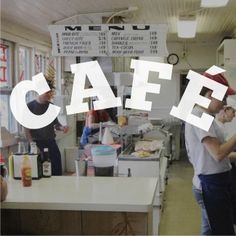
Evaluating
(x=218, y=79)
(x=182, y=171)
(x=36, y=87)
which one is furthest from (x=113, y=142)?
(x=182, y=171)

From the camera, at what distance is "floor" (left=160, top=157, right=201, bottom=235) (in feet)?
13.5

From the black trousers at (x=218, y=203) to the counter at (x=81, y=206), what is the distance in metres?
0.31

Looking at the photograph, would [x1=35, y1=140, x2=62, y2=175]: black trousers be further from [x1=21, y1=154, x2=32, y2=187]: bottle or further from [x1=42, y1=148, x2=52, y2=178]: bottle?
[x1=21, y1=154, x2=32, y2=187]: bottle

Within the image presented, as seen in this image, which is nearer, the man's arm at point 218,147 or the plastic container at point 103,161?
the man's arm at point 218,147

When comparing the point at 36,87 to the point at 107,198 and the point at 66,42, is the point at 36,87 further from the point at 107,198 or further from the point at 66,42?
the point at 107,198

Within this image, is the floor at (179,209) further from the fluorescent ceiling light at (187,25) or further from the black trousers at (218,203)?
the fluorescent ceiling light at (187,25)

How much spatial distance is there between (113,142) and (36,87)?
1527mm

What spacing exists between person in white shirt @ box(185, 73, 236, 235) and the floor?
6.67 ft

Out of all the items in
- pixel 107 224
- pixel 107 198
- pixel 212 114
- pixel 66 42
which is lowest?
pixel 107 224

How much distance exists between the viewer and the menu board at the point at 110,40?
378 centimetres

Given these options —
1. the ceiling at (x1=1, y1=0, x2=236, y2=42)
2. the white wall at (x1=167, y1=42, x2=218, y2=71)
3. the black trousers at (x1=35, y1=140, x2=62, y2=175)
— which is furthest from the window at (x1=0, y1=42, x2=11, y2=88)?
the white wall at (x1=167, y1=42, x2=218, y2=71)

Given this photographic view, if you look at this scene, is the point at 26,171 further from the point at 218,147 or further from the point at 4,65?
the point at 4,65

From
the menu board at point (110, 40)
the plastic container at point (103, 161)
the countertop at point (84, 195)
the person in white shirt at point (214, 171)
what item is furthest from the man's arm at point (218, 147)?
the menu board at point (110, 40)

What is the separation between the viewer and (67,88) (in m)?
7.29
